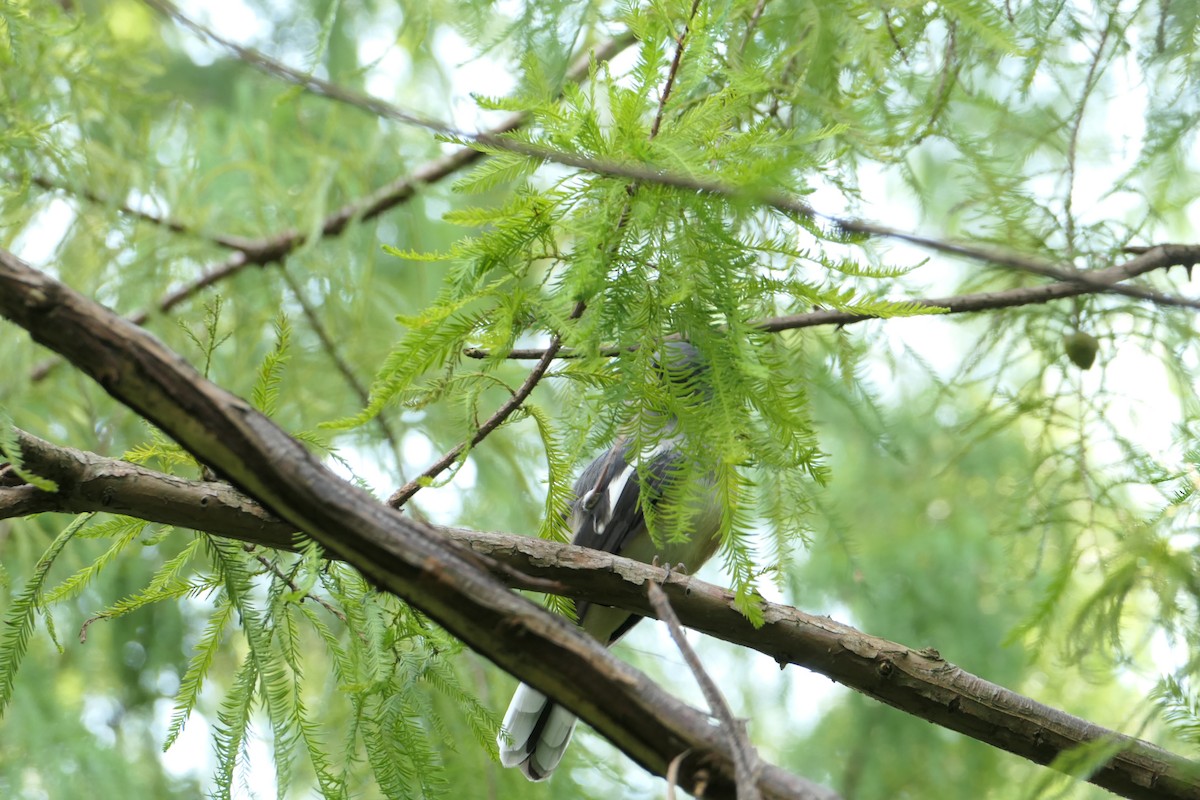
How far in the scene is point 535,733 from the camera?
338 cm

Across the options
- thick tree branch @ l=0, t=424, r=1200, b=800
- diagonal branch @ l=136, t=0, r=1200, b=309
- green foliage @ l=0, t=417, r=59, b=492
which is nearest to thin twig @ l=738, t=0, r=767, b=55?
diagonal branch @ l=136, t=0, r=1200, b=309

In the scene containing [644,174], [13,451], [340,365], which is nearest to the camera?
[644,174]

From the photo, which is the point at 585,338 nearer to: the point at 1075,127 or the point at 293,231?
the point at 1075,127

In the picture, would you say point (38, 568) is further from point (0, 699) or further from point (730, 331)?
point (730, 331)

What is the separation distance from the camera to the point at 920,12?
2.47 meters

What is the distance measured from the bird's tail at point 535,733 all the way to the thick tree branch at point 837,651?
1301 millimetres

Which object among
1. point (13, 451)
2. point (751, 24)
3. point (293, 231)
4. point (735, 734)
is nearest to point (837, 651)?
point (735, 734)

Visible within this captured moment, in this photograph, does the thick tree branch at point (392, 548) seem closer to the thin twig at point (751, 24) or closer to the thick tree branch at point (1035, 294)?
the thick tree branch at point (1035, 294)

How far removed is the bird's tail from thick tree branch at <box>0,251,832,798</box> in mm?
2009

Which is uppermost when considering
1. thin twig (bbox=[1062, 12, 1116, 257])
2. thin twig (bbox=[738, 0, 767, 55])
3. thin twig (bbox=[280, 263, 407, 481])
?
thin twig (bbox=[1062, 12, 1116, 257])

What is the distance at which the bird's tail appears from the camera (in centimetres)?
335

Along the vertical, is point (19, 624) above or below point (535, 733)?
below

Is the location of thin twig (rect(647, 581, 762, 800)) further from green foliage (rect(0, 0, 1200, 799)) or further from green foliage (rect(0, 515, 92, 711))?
green foliage (rect(0, 515, 92, 711))

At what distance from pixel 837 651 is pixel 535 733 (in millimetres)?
1561
